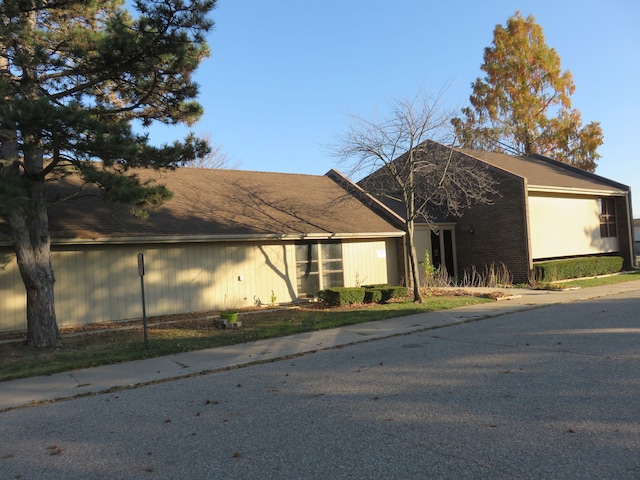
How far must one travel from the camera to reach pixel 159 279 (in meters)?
14.3

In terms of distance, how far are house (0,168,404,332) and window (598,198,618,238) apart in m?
12.3

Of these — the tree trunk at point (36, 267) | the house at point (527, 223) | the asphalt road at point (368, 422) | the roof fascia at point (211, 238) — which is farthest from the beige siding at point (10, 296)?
the house at point (527, 223)

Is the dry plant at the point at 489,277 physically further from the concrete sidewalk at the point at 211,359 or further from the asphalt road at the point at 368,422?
the asphalt road at the point at 368,422

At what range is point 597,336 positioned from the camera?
9.05 meters

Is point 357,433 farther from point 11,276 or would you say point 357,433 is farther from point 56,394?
point 11,276

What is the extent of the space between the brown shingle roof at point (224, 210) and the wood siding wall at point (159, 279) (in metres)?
0.58

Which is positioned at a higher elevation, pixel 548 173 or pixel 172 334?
pixel 548 173

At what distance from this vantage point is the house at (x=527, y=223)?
802 inches

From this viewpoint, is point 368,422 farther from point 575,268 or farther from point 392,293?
point 575,268

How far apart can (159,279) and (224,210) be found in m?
3.81

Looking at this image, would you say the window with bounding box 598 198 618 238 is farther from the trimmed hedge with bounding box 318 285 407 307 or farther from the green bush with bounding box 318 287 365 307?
the green bush with bounding box 318 287 365 307

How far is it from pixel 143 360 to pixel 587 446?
746cm

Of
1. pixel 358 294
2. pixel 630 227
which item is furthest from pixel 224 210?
pixel 630 227

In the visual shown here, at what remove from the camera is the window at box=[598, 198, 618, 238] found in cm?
2491
